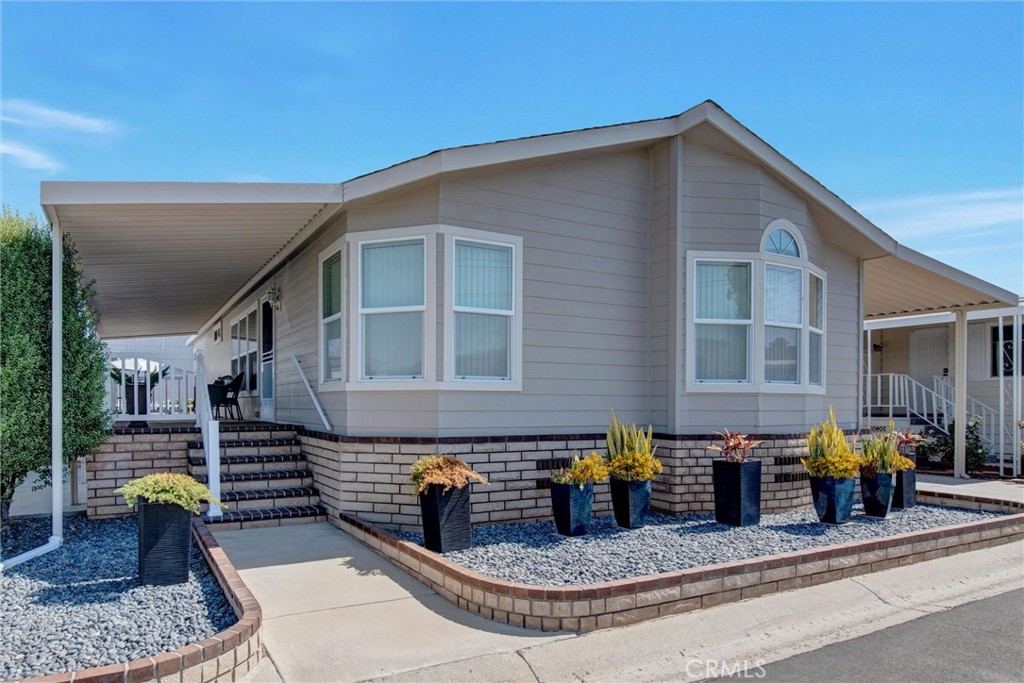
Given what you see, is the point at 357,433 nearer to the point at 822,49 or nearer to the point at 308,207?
the point at 308,207

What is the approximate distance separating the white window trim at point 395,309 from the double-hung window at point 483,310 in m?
0.23

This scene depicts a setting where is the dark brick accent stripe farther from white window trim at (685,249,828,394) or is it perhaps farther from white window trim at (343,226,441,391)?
white window trim at (685,249,828,394)

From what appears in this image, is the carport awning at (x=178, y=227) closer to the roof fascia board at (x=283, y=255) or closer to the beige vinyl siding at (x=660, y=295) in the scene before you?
the roof fascia board at (x=283, y=255)

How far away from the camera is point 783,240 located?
27.3ft

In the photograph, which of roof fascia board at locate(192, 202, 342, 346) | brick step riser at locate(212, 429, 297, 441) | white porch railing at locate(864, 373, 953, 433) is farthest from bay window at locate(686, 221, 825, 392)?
white porch railing at locate(864, 373, 953, 433)

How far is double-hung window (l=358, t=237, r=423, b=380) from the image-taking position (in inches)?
270

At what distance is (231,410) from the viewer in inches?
504

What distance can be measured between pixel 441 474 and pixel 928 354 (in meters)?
14.8

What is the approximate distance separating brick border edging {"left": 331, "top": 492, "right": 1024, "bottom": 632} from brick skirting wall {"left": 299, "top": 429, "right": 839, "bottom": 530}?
1.24ft

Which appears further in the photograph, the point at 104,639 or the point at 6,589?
the point at 6,589

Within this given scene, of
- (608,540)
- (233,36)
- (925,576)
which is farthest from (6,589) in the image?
(925,576)

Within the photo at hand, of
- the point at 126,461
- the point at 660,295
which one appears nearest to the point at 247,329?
the point at 126,461

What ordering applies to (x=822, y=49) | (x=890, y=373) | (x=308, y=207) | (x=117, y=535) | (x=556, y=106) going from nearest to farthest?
(x=117, y=535) → (x=308, y=207) → (x=822, y=49) → (x=556, y=106) → (x=890, y=373)

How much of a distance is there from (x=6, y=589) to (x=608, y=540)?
4.59 metres
